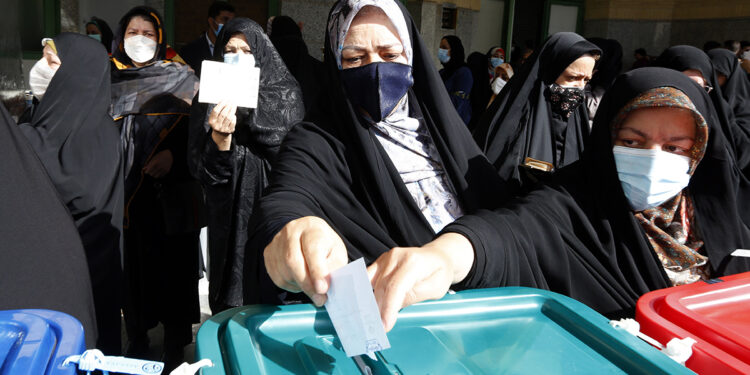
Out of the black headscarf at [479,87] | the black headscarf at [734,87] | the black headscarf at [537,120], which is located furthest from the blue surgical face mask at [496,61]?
the black headscarf at [537,120]

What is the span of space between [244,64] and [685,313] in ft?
6.93

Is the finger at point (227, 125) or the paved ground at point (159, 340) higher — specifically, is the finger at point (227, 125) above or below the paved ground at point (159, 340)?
above

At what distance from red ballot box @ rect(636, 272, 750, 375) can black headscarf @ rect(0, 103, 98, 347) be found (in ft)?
4.87

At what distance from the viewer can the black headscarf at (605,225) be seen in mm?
1362

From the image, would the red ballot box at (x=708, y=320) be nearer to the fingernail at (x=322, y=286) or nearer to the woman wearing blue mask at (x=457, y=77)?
the fingernail at (x=322, y=286)

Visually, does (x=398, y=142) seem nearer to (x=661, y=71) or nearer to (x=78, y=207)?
(x=661, y=71)

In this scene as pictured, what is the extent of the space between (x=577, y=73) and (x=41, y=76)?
100 inches

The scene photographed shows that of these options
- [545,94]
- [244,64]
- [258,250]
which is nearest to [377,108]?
[258,250]

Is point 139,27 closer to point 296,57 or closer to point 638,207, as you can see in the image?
point 296,57

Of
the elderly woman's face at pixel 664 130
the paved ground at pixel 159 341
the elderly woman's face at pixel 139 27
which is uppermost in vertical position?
the elderly woman's face at pixel 139 27

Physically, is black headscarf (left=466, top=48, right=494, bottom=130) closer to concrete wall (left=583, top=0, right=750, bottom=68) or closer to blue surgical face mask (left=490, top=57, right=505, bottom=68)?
blue surgical face mask (left=490, top=57, right=505, bottom=68)

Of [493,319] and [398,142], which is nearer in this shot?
[493,319]

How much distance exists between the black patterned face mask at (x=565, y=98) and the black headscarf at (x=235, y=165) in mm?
1403

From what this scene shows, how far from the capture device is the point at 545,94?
115 inches
